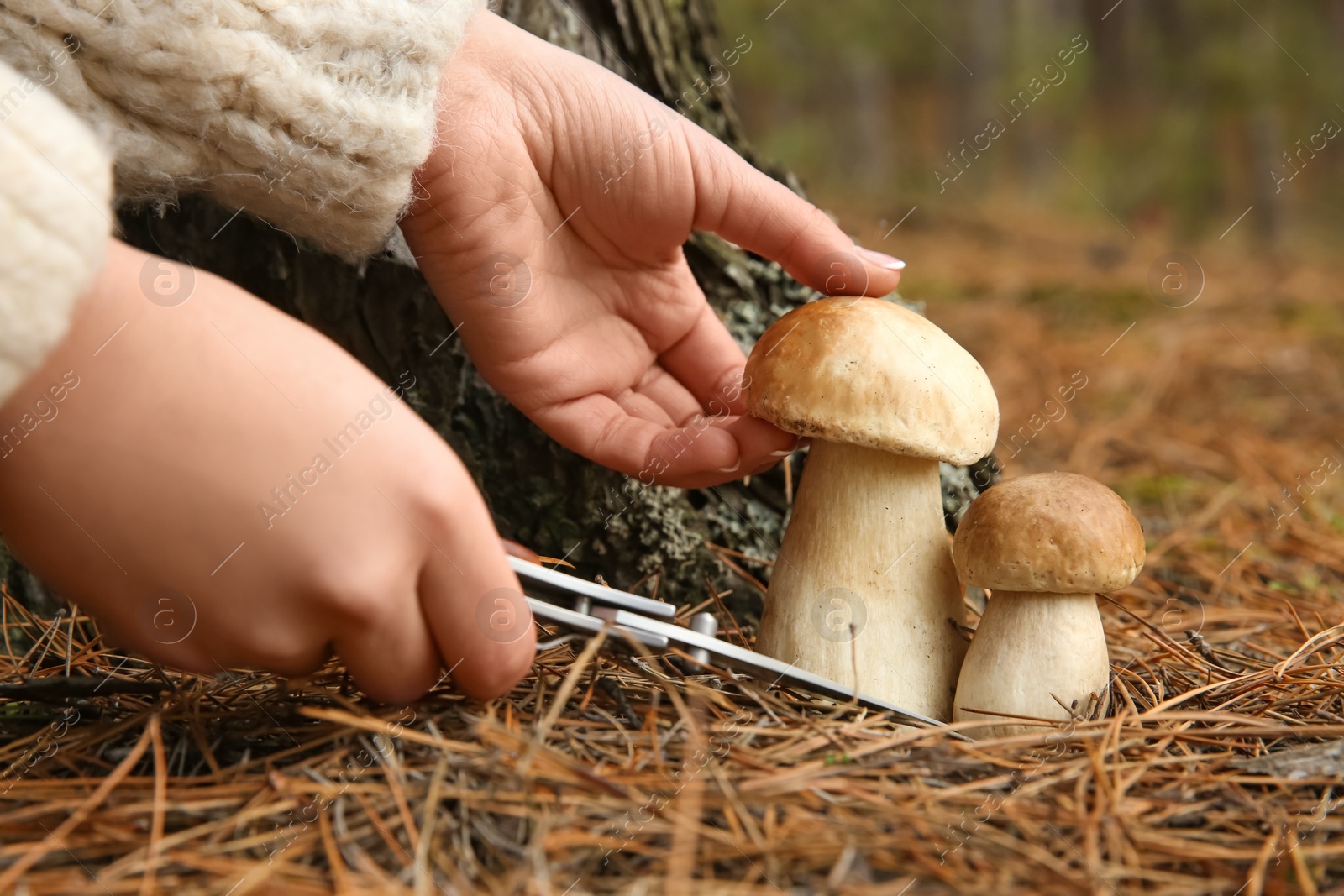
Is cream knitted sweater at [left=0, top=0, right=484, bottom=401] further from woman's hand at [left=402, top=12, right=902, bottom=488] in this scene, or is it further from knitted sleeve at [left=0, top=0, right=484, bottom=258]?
woman's hand at [left=402, top=12, right=902, bottom=488]

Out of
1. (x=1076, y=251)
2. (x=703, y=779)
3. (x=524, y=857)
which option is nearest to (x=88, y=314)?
(x=524, y=857)

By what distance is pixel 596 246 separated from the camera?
198 cm

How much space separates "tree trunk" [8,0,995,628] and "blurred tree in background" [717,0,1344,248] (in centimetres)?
599

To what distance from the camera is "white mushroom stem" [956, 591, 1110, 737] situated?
156 centimetres

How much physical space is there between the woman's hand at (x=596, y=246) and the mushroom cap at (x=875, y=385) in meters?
0.19

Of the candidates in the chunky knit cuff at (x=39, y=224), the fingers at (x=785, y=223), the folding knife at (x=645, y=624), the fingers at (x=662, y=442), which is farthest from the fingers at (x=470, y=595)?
the fingers at (x=785, y=223)

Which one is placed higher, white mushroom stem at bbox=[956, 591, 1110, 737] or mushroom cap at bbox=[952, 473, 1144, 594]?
mushroom cap at bbox=[952, 473, 1144, 594]

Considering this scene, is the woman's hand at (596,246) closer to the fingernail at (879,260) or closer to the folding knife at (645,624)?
the fingernail at (879,260)

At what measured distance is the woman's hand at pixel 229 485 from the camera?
1.10 m

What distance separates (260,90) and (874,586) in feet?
4.24

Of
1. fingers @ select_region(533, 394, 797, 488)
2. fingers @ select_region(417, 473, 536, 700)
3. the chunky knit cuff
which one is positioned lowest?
fingers @ select_region(533, 394, 797, 488)

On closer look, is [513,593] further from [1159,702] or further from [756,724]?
[1159,702]

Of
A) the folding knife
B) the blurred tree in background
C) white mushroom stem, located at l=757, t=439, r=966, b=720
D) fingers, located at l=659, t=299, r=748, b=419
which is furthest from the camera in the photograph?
the blurred tree in background

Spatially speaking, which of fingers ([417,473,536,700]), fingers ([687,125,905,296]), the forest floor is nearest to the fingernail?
fingers ([687,125,905,296])
